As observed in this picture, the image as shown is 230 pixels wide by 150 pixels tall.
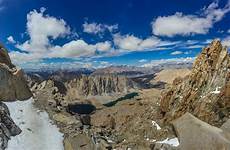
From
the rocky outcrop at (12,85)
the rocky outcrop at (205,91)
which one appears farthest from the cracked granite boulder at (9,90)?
the rocky outcrop at (205,91)

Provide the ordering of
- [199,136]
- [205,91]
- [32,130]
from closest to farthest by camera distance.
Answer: [199,136] < [32,130] < [205,91]

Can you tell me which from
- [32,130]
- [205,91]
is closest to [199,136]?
[32,130]

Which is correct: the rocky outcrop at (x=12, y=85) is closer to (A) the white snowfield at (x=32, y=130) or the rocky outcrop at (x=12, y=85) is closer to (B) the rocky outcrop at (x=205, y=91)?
(A) the white snowfield at (x=32, y=130)

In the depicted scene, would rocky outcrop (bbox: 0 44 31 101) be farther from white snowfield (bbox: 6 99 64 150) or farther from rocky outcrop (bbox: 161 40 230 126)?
rocky outcrop (bbox: 161 40 230 126)

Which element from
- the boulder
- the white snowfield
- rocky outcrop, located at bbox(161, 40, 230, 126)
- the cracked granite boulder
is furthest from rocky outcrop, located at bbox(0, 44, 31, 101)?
the boulder

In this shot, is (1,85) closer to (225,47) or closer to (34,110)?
(34,110)

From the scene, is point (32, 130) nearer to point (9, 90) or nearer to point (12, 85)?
point (9, 90)
